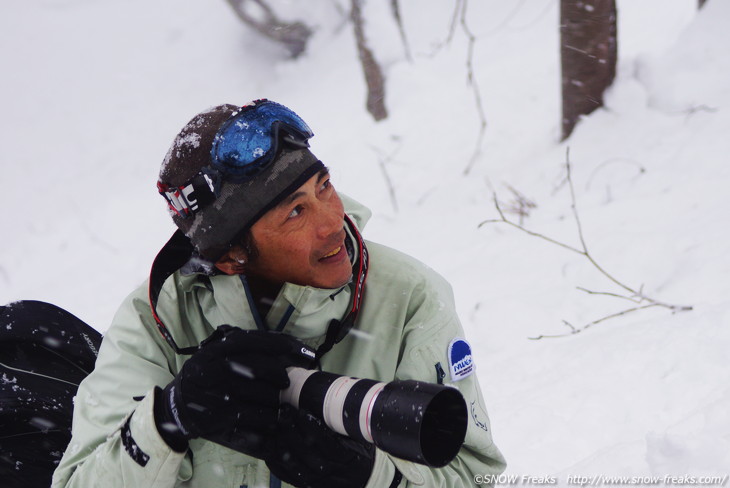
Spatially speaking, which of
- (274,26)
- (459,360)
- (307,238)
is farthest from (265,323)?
(274,26)

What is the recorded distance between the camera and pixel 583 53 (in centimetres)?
525

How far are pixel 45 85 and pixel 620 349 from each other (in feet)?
49.2

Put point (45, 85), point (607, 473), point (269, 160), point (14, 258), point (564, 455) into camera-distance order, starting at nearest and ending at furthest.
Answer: point (269, 160) < point (607, 473) < point (564, 455) < point (14, 258) < point (45, 85)

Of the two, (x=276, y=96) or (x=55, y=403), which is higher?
(x=55, y=403)

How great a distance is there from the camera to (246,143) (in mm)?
1731

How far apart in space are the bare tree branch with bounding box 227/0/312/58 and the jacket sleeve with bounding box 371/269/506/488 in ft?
39.8

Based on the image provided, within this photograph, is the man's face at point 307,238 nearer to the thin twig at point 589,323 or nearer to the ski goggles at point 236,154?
the ski goggles at point 236,154

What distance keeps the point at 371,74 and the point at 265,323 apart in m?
7.63

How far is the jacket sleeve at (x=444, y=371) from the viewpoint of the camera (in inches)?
69.1

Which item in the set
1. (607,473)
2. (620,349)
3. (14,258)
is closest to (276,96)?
(14,258)

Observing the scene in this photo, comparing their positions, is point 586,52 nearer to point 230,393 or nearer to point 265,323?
point 265,323

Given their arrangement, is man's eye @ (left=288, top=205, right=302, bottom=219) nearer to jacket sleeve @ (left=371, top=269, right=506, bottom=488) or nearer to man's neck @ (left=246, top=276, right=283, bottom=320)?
man's neck @ (left=246, top=276, right=283, bottom=320)

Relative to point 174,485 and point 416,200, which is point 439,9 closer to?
point 416,200

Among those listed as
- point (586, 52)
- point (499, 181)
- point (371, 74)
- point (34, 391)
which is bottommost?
point (371, 74)
